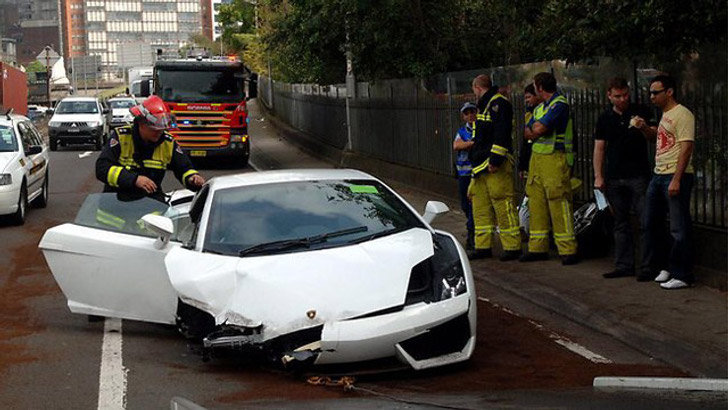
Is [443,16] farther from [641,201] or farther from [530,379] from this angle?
[530,379]

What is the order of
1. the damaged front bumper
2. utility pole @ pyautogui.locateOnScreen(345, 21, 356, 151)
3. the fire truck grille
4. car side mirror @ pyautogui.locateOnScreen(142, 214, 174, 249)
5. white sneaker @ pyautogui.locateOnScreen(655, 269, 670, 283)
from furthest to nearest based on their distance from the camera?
the fire truck grille → utility pole @ pyautogui.locateOnScreen(345, 21, 356, 151) → white sneaker @ pyautogui.locateOnScreen(655, 269, 670, 283) → car side mirror @ pyautogui.locateOnScreen(142, 214, 174, 249) → the damaged front bumper

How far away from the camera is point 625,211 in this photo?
11.4 metres

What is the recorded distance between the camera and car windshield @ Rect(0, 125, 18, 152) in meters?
19.2

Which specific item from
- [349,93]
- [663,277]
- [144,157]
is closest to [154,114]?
[144,157]

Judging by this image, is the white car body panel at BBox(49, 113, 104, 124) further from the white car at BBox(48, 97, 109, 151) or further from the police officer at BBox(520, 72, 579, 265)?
the police officer at BBox(520, 72, 579, 265)

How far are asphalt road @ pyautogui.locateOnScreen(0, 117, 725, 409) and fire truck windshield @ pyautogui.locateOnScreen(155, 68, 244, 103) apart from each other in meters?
19.4

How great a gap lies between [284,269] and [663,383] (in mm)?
2460

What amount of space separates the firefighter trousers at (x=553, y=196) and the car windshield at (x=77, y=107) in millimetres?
33572

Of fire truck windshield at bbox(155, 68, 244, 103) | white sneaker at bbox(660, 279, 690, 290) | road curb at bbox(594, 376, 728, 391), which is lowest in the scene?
white sneaker at bbox(660, 279, 690, 290)

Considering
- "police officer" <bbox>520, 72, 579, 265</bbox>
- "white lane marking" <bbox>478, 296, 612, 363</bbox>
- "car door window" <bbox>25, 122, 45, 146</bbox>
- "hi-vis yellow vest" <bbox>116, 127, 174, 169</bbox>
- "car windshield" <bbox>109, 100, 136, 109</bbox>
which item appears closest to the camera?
"white lane marking" <bbox>478, 296, 612, 363</bbox>

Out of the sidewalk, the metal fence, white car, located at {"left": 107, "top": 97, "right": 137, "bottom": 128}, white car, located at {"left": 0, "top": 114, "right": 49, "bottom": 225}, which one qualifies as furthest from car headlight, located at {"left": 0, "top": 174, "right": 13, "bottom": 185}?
white car, located at {"left": 107, "top": 97, "right": 137, "bottom": 128}

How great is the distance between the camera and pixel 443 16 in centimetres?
2306

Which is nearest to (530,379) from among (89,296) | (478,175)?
(89,296)

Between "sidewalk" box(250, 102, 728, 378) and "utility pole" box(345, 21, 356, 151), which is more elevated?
"utility pole" box(345, 21, 356, 151)
